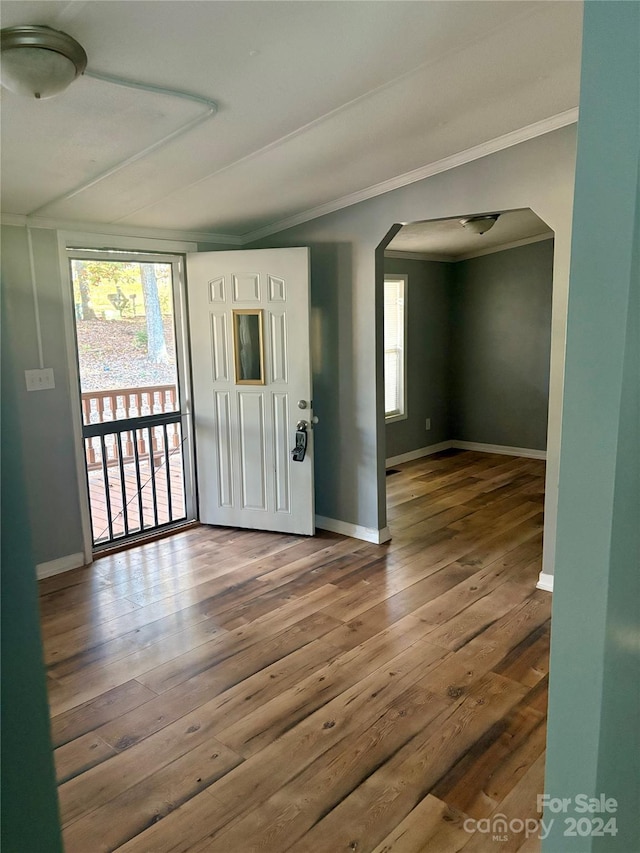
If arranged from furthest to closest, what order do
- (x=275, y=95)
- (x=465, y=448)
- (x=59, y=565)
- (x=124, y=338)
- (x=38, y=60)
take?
(x=465, y=448) < (x=124, y=338) < (x=59, y=565) < (x=275, y=95) < (x=38, y=60)

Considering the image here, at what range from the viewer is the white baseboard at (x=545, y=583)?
10.7 feet

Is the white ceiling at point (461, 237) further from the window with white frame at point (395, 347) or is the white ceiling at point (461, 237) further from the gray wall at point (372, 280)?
the gray wall at point (372, 280)

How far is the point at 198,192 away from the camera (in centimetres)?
325

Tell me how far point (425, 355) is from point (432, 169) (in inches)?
128

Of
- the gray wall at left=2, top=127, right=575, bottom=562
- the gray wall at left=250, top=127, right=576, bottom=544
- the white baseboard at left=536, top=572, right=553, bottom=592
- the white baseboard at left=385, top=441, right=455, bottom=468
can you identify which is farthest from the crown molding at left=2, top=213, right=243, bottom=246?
the white baseboard at left=536, top=572, right=553, bottom=592

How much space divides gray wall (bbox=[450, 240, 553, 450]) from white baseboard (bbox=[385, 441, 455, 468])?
22 cm

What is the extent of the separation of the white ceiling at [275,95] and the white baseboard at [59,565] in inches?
81.7

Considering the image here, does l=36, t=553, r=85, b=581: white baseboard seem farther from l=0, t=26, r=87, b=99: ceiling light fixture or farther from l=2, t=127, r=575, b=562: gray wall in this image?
l=0, t=26, r=87, b=99: ceiling light fixture

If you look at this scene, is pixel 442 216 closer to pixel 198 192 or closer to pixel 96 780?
pixel 198 192

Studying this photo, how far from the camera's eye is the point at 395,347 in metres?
6.18

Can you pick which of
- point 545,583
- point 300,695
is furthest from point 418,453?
point 300,695

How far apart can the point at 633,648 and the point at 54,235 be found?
3.53 m

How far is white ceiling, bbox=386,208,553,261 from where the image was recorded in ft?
15.8

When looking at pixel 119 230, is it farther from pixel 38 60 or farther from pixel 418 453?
pixel 418 453
